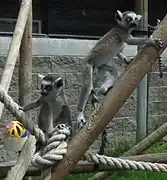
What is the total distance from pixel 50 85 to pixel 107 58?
563 mm

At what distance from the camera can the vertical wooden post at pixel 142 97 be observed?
5480 millimetres

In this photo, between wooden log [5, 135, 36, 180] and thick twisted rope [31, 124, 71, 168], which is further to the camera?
wooden log [5, 135, 36, 180]

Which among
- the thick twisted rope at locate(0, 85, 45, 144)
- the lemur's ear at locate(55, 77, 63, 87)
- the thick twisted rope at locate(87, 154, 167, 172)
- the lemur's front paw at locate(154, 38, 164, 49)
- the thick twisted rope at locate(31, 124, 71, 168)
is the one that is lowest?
the thick twisted rope at locate(87, 154, 167, 172)

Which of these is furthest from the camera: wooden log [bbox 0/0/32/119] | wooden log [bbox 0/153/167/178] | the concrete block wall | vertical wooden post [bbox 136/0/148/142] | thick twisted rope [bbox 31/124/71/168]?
vertical wooden post [bbox 136/0/148/142]

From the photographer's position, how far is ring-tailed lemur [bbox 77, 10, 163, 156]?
10.3ft

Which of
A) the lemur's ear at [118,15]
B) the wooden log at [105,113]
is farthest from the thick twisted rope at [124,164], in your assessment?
the lemur's ear at [118,15]

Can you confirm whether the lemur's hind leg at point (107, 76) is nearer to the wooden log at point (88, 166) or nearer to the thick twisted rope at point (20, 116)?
the wooden log at point (88, 166)

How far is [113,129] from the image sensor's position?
5770 mm

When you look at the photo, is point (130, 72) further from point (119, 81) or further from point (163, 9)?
point (163, 9)

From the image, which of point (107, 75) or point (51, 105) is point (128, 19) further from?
point (51, 105)

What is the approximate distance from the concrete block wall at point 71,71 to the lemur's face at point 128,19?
1.12 metres

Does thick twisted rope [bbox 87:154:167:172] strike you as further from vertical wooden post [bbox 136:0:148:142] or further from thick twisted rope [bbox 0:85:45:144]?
vertical wooden post [bbox 136:0:148:142]

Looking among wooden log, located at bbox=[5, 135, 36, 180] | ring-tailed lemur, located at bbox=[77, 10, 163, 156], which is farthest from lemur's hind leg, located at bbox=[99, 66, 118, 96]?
wooden log, located at bbox=[5, 135, 36, 180]

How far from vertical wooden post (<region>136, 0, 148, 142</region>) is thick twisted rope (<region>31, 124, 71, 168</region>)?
3488mm
